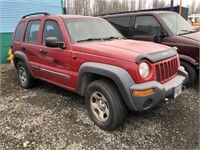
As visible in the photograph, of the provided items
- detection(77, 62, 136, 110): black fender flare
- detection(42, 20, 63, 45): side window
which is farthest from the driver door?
detection(77, 62, 136, 110): black fender flare

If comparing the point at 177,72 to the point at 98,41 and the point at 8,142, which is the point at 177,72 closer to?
the point at 98,41

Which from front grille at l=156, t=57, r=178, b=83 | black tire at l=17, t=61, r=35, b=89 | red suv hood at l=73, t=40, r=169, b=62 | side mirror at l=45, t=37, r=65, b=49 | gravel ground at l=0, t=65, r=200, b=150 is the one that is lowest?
gravel ground at l=0, t=65, r=200, b=150

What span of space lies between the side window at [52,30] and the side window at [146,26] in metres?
2.66

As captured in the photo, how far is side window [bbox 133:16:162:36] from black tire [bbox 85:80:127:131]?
9.90 ft

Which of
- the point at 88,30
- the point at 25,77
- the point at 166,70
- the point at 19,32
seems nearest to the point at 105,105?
the point at 166,70

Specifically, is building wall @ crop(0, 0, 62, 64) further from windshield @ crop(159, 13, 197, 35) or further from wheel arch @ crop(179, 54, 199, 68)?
wheel arch @ crop(179, 54, 199, 68)

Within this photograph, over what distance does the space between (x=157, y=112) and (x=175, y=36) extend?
226 centimetres

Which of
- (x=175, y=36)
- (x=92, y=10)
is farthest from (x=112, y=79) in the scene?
(x=92, y=10)

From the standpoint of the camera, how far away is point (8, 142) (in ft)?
9.75

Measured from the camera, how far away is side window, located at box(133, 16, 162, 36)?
5.38m

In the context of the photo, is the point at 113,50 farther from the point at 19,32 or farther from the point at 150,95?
the point at 19,32

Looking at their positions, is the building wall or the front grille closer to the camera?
the front grille

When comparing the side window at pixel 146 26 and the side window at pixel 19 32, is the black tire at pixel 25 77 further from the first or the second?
the side window at pixel 146 26

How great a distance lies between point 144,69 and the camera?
9.28ft
